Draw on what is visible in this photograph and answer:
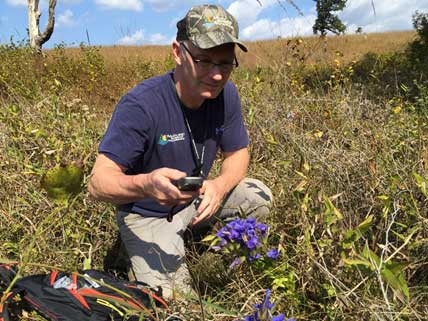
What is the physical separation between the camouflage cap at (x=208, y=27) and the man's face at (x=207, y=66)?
0.12ft

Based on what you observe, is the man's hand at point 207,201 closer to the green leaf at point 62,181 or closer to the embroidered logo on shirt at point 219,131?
the embroidered logo on shirt at point 219,131

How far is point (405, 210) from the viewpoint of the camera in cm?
166

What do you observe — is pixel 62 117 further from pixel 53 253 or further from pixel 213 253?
pixel 213 253

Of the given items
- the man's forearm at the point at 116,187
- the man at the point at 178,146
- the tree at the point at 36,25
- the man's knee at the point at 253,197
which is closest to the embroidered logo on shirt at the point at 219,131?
the man at the point at 178,146

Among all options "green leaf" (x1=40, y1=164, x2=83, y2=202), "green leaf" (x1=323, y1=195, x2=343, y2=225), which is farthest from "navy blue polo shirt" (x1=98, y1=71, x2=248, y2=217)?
"green leaf" (x1=40, y1=164, x2=83, y2=202)

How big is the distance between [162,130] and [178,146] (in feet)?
0.40

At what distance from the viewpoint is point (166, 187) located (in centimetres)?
141

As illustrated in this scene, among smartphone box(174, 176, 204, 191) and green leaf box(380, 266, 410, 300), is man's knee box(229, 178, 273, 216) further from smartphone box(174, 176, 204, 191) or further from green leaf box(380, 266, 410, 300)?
Answer: green leaf box(380, 266, 410, 300)

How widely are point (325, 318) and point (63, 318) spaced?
90cm

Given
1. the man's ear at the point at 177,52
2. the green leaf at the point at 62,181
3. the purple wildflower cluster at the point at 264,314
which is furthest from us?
the man's ear at the point at 177,52

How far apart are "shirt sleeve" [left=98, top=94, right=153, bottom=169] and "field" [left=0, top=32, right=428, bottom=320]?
0.87 ft

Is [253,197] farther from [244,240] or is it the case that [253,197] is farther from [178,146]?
[244,240]

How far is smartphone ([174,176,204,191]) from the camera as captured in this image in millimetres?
1346

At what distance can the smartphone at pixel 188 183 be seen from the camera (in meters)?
1.35
